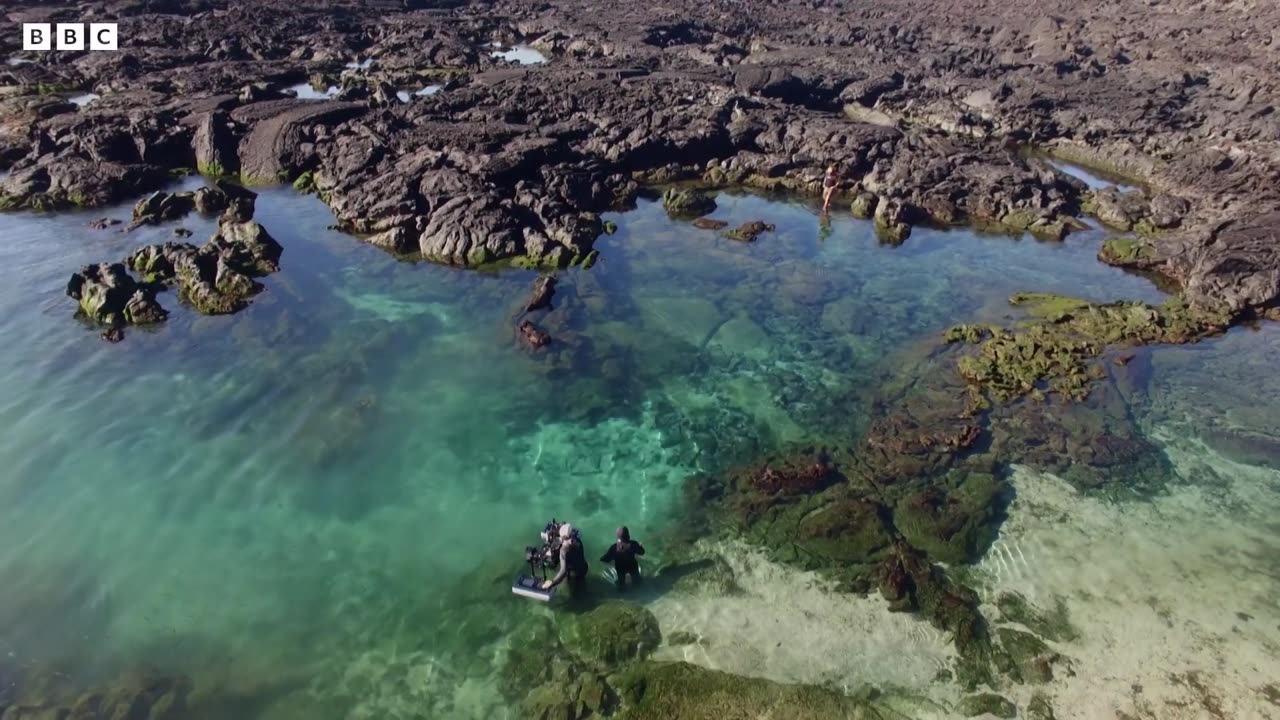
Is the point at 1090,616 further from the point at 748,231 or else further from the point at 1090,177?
the point at 1090,177

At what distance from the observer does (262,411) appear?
21516 mm

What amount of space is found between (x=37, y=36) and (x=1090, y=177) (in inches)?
3575

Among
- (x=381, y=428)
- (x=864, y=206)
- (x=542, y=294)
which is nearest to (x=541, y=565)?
(x=381, y=428)

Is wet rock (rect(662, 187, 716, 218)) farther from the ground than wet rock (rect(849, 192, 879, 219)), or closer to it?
closer to it

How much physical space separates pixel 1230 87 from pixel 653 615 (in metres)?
66.9

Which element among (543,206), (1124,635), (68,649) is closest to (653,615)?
(1124,635)

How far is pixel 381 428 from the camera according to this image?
21203mm

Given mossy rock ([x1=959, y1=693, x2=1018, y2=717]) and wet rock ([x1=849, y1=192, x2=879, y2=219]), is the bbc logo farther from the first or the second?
mossy rock ([x1=959, y1=693, x2=1018, y2=717])

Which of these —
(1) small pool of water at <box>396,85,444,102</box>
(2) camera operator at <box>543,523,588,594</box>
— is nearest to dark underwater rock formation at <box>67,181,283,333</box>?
(2) camera operator at <box>543,523,588,594</box>

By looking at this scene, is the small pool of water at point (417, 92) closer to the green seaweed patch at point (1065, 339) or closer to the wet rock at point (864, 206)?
the wet rock at point (864, 206)

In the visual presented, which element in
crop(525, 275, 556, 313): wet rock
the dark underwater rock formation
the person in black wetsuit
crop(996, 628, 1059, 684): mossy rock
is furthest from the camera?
crop(525, 275, 556, 313): wet rock

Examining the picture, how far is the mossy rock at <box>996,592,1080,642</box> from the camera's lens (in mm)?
15234

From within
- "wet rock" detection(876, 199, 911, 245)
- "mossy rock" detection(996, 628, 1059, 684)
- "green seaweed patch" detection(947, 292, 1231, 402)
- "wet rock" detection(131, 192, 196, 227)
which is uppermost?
"wet rock" detection(876, 199, 911, 245)

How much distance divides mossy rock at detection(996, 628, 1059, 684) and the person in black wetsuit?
26.6 ft
